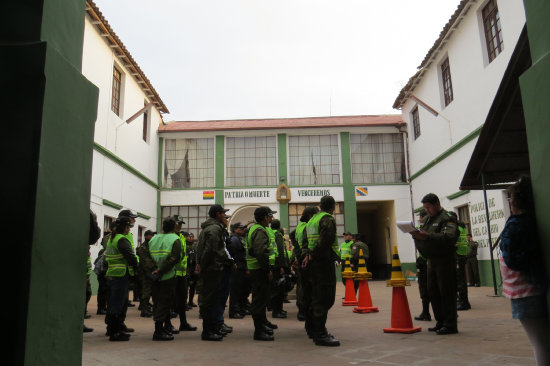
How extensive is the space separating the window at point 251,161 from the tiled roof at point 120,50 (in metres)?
4.41

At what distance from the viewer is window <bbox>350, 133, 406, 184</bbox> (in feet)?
71.1

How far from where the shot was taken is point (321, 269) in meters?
5.41

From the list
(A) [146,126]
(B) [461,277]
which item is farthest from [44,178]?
(A) [146,126]

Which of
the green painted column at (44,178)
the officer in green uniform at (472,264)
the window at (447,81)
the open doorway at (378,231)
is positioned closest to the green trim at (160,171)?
the open doorway at (378,231)

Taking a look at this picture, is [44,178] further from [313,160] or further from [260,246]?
[313,160]

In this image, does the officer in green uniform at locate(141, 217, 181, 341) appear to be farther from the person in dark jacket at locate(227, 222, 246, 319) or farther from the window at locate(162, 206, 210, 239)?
the window at locate(162, 206, 210, 239)

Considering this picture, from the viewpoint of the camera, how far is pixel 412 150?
20.9 metres

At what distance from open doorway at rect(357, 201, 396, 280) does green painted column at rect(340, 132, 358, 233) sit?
1950mm

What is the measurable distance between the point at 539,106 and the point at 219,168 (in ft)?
65.0

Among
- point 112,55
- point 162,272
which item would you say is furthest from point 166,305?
point 112,55

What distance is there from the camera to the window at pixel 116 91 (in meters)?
16.0

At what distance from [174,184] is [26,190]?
20468mm

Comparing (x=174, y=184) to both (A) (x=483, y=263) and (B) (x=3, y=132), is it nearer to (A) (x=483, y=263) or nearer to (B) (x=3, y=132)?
(A) (x=483, y=263)

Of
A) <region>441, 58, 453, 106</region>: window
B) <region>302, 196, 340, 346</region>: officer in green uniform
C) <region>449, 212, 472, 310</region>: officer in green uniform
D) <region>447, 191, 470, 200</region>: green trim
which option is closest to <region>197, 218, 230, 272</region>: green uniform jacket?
<region>302, 196, 340, 346</region>: officer in green uniform
